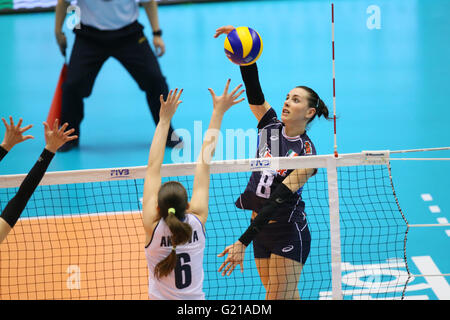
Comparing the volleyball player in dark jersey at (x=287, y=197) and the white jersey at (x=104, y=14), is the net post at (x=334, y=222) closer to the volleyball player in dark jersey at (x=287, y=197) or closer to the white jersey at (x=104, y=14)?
the volleyball player in dark jersey at (x=287, y=197)

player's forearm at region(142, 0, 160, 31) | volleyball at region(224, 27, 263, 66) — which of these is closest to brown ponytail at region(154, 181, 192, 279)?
volleyball at region(224, 27, 263, 66)

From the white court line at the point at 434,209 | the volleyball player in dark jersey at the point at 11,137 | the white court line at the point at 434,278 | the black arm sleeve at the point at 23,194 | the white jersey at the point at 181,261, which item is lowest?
the white court line at the point at 434,278

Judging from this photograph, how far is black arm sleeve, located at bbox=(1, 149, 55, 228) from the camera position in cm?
420

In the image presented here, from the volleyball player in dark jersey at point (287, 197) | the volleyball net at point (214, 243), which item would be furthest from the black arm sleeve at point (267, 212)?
the volleyball net at point (214, 243)

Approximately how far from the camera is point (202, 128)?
395 inches

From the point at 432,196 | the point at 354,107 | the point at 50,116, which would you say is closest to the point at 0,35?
the point at 50,116

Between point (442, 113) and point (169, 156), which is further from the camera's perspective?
point (442, 113)

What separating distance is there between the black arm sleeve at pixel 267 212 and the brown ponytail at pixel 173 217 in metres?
0.87

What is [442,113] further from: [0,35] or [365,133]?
[0,35]

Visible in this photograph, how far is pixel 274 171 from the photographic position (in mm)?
5312

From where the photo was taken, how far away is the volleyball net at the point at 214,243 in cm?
523

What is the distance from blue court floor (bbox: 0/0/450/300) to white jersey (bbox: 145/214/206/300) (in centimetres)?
279

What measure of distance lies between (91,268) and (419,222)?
12.3 feet
